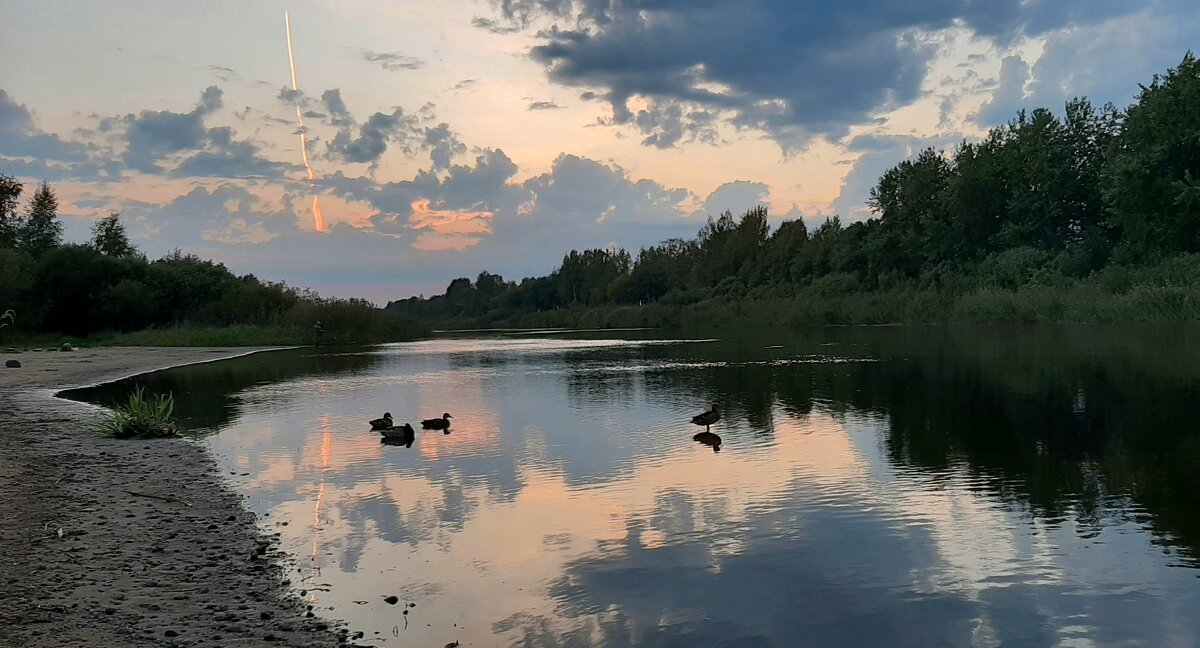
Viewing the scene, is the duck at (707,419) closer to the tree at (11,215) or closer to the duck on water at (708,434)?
the duck on water at (708,434)

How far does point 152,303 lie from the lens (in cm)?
6750

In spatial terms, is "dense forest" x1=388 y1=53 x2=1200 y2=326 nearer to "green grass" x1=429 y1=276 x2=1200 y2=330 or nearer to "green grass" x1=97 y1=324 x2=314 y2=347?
"green grass" x1=429 y1=276 x2=1200 y2=330

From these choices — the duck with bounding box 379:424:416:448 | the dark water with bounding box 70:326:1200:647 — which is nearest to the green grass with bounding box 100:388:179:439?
the dark water with bounding box 70:326:1200:647

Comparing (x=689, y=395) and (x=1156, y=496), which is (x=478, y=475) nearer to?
(x=1156, y=496)

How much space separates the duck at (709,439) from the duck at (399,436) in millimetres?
5197

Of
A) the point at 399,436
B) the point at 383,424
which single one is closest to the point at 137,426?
the point at 383,424

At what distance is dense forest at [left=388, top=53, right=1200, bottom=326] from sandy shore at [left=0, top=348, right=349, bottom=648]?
51.7m

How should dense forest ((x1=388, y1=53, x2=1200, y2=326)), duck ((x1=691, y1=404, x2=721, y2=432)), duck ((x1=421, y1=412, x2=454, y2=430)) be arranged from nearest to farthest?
duck ((x1=691, y1=404, x2=721, y2=432)), duck ((x1=421, y1=412, x2=454, y2=430)), dense forest ((x1=388, y1=53, x2=1200, y2=326))

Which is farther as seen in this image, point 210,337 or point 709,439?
point 210,337

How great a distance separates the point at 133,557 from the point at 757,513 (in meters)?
6.40

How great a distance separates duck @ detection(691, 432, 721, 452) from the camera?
15.3 metres

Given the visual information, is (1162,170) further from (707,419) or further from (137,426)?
(137,426)

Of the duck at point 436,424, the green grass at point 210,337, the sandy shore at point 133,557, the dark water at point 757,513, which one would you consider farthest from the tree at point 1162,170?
the sandy shore at point 133,557

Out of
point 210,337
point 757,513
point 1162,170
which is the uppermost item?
point 1162,170
